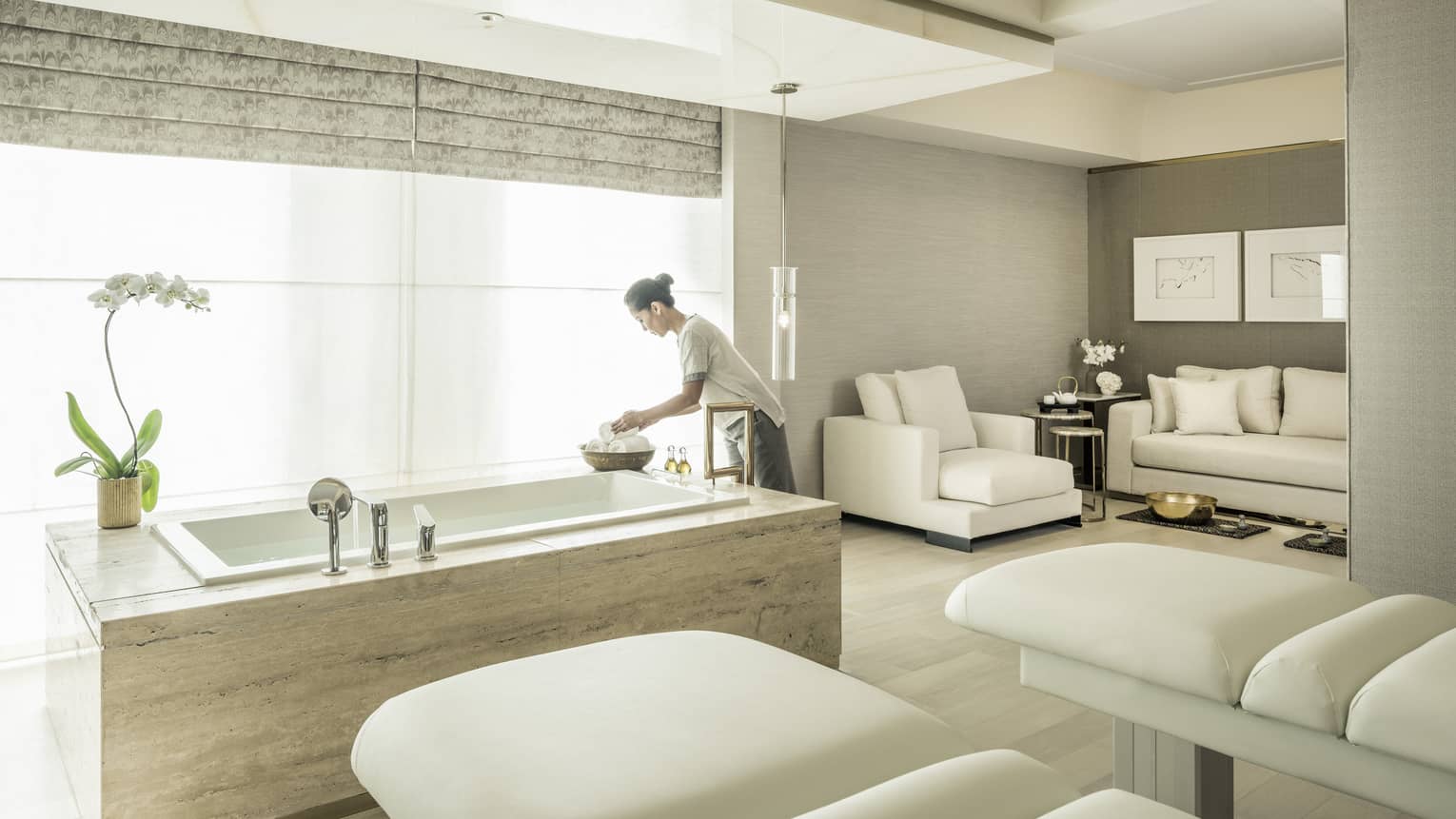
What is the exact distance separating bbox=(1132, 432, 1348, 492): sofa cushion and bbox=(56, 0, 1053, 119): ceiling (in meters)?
2.88

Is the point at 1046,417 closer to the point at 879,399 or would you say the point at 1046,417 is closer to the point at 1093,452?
the point at 1093,452

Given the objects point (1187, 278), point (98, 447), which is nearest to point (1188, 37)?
point (1187, 278)

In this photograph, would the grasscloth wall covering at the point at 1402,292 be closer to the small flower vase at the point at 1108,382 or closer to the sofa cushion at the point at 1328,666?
the sofa cushion at the point at 1328,666

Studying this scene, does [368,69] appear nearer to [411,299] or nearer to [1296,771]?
[411,299]

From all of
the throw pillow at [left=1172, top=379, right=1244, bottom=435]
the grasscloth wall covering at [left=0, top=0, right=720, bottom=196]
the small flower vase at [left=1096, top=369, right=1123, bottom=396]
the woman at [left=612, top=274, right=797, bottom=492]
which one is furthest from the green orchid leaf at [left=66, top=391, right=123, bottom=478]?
the small flower vase at [left=1096, top=369, right=1123, bottom=396]

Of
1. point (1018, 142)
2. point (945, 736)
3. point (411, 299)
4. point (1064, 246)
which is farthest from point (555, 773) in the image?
point (1064, 246)

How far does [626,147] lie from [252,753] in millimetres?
3431

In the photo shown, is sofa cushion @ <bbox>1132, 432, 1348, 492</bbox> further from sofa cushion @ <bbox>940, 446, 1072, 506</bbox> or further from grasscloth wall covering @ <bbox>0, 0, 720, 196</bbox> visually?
grasscloth wall covering @ <bbox>0, 0, 720, 196</bbox>

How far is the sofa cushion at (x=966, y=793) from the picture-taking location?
3.76 feet

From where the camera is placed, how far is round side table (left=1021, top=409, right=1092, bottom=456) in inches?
242

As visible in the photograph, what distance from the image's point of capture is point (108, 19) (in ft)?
11.2

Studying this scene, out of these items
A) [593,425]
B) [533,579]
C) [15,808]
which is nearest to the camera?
[15,808]

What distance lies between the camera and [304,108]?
3.86 metres

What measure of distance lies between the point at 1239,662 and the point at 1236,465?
15.8 feet
